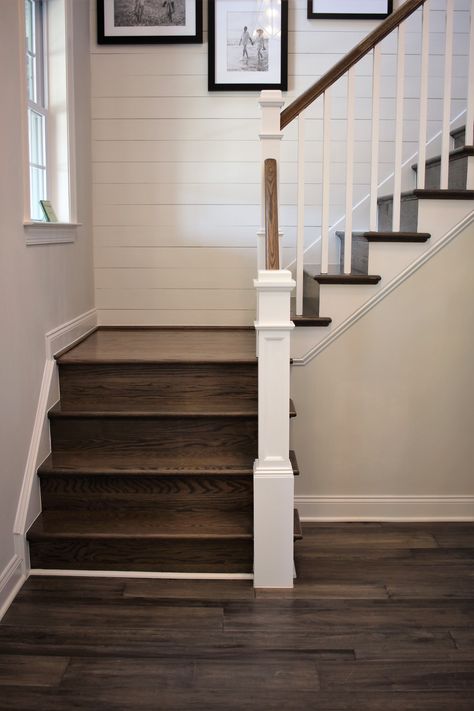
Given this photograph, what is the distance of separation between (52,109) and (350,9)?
1744 mm

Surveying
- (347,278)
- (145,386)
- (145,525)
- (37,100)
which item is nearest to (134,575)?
(145,525)

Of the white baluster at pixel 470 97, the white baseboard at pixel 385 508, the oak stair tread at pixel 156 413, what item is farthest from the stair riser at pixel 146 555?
the white baluster at pixel 470 97

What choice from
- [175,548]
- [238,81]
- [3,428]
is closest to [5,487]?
[3,428]

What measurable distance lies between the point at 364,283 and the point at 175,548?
1.45m

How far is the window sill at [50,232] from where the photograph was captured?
3.20 meters

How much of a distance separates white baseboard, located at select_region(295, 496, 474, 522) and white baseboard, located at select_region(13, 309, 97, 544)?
1.22 meters

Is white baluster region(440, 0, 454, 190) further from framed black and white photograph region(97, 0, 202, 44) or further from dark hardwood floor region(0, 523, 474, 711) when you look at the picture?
dark hardwood floor region(0, 523, 474, 711)

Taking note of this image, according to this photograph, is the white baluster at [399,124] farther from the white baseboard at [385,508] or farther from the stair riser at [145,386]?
the white baseboard at [385,508]

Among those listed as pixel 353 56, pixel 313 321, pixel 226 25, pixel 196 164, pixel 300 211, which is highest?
pixel 226 25

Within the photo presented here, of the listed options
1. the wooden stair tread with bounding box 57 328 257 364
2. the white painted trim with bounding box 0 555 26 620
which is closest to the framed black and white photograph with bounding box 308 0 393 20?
the wooden stair tread with bounding box 57 328 257 364

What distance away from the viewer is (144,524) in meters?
3.26

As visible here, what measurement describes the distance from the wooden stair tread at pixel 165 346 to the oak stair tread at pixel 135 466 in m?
0.43

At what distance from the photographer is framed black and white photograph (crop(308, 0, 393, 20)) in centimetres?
438

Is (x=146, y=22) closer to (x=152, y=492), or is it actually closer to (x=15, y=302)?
(x=15, y=302)
